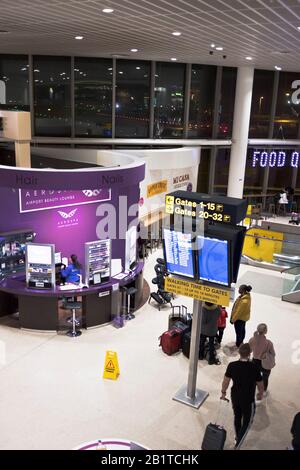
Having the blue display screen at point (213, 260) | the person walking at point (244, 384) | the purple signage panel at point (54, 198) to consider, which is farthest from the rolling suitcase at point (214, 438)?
the purple signage panel at point (54, 198)

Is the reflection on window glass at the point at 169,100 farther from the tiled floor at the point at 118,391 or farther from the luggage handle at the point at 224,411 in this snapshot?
the luggage handle at the point at 224,411

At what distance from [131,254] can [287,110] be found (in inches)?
524

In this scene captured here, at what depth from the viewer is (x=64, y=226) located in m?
10.8

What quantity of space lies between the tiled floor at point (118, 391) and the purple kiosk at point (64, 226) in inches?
19.1

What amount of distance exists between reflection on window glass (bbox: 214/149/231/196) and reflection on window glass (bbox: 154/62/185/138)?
2.61 meters

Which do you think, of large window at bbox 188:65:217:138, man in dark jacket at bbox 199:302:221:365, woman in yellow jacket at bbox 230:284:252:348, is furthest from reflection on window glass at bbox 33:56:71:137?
man in dark jacket at bbox 199:302:221:365

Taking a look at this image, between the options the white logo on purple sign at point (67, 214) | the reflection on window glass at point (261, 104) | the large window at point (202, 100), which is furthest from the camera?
the reflection on window glass at point (261, 104)

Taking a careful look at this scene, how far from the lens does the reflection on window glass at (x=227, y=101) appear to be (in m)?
18.8

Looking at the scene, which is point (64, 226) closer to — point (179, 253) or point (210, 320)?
point (210, 320)

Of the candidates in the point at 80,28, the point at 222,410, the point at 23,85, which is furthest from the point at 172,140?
the point at 222,410

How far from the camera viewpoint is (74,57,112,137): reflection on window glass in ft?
53.7

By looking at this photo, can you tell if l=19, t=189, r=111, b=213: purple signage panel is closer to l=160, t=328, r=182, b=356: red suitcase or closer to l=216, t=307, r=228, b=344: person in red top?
l=160, t=328, r=182, b=356: red suitcase

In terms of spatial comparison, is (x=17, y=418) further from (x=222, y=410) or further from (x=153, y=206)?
(x=153, y=206)

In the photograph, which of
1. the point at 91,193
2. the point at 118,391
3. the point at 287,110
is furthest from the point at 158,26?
the point at 287,110
